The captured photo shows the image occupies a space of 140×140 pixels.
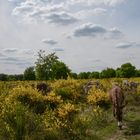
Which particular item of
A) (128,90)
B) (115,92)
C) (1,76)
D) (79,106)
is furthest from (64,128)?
(1,76)

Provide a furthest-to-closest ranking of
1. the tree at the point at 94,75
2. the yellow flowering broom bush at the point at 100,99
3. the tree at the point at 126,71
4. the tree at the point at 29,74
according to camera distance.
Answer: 1. the tree at the point at 29,74
2. the tree at the point at 94,75
3. the tree at the point at 126,71
4. the yellow flowering broom bush at the point at 100,99

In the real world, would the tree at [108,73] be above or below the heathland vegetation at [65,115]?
above

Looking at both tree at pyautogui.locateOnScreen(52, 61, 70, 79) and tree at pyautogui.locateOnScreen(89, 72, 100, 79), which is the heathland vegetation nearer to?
tree at pyautogui.locateOnScreen(52, 61, 70, 79)

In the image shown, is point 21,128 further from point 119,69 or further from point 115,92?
point 119,69

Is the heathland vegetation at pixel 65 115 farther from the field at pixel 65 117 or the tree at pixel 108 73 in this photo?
the tree at pixel 108 73

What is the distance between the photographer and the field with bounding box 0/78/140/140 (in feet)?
48.0

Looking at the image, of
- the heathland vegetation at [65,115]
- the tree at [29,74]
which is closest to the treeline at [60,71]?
the tree at [29,74]

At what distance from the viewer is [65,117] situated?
17.9m

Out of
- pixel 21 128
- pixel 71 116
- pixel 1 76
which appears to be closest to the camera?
pixel 21 128

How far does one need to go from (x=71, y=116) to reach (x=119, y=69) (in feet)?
123

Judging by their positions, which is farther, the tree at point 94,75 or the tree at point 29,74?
the tree at point 29,74

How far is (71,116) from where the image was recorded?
18156mm

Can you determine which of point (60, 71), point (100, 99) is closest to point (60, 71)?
point (60, 71)

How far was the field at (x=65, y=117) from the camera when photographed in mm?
14641
